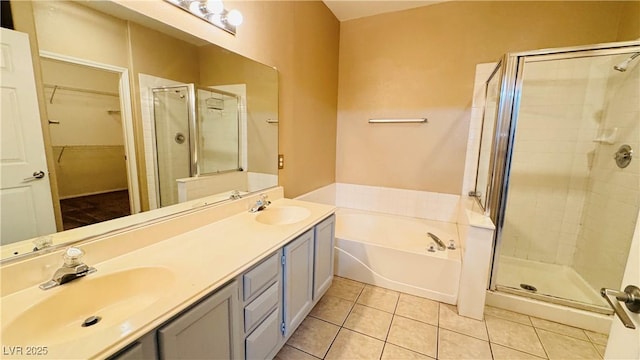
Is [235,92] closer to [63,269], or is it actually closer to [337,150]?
[63,269]

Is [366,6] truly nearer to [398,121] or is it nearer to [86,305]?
[398,121]

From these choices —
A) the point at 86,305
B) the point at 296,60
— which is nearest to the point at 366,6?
the point at 296,60

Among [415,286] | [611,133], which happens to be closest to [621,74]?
[611,133]

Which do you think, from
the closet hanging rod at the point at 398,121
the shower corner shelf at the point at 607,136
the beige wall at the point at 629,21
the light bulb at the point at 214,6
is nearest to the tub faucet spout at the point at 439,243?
the closet hanging rod at the point at 398,121

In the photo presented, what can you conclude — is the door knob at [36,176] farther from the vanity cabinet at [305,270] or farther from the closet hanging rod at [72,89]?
the vanity cabinet at [305,270]

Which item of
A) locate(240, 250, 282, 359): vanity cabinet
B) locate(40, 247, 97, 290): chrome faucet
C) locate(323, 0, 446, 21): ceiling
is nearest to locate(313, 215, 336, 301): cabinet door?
locate(240, 250, 282, 359): vanity cabinet

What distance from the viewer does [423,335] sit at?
68.3 inches

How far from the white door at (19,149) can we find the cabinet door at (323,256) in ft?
4.19

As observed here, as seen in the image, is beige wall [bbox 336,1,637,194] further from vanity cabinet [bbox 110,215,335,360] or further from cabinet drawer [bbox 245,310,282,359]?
cabinet drawer [bbox 245,310,282,359]

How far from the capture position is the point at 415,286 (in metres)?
2.17

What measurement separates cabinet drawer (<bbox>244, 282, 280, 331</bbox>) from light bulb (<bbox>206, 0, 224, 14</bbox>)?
1549 millimetres

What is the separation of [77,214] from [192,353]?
71cm

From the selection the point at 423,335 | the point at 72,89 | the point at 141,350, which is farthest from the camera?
the point at 423,335

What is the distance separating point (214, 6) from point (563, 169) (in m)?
3.14
